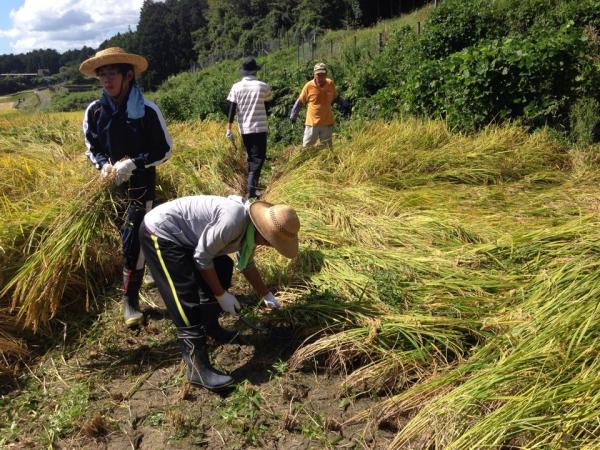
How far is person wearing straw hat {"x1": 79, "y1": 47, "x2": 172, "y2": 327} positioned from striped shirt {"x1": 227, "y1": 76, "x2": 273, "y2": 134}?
2.32 meters

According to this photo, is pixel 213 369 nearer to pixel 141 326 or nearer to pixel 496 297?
pixel 141 326

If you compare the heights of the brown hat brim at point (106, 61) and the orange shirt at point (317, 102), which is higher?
the brown hat brim at point (106, 61)

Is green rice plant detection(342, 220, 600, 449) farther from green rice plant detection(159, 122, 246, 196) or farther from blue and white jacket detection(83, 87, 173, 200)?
green rice plant detection(159, 122, 246, 196)

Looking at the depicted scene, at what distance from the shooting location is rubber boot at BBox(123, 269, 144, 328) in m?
2.95

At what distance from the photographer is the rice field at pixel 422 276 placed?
1.90 metres

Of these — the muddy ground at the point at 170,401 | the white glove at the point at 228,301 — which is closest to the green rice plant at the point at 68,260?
the muddy ground at the point at 170,401

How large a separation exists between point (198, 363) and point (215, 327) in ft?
1.13

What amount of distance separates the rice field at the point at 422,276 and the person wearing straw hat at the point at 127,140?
237 millimetres

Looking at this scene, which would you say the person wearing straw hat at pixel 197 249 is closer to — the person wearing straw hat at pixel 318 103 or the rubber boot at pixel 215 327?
the rubber boot at pixel 215 327

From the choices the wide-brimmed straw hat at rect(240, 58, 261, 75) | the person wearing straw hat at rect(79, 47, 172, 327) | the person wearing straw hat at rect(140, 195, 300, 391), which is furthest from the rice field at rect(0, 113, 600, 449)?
the wide-brimmed straw hat at rect(240, 58, 261, 75)

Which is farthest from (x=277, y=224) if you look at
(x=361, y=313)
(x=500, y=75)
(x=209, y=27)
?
(x=209, y=27)

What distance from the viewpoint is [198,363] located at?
7.84 ft

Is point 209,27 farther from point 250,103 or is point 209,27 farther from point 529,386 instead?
point 529,386

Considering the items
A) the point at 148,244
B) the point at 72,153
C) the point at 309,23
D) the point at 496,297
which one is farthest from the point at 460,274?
the point at 309,23
